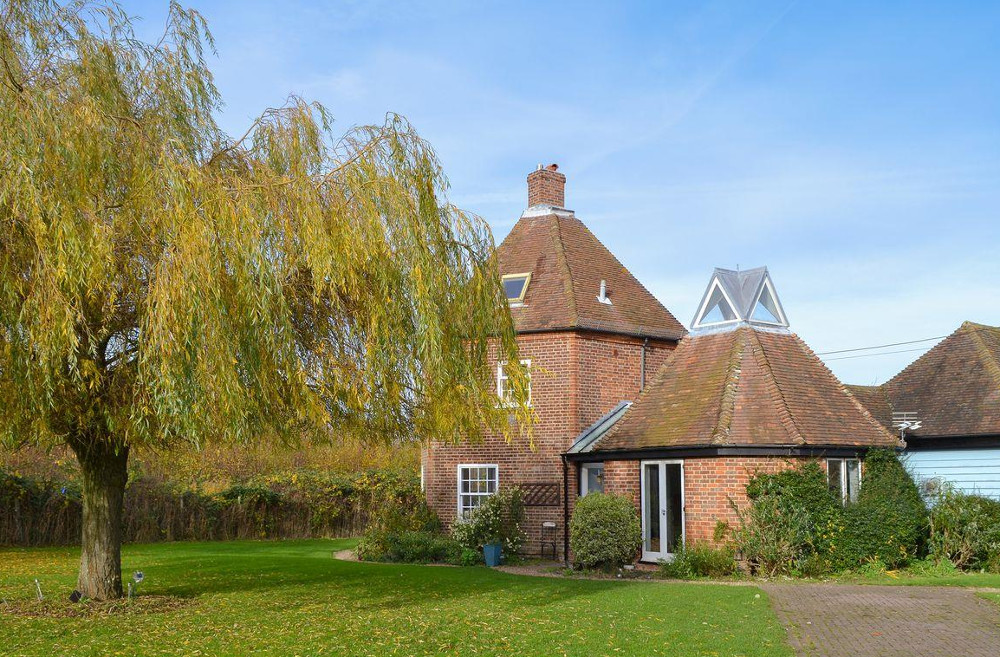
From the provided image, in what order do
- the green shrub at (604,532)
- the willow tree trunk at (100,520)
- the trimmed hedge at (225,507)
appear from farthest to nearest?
the trimmed hedge at (225,507), the green shrub at (604,532), the willow tree trunk at (100,520)

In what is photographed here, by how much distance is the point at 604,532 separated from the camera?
1827cm

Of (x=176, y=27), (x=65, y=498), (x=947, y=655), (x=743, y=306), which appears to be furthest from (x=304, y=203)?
(x=65, y=498)

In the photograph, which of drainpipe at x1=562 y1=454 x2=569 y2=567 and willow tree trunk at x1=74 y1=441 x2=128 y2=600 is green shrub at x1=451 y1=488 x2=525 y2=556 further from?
willow tree trunk at x1=74 y1=441 x2=128 y2=600

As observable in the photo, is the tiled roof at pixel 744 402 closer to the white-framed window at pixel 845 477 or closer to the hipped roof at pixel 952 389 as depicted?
the white-framed window at pixel 845 477

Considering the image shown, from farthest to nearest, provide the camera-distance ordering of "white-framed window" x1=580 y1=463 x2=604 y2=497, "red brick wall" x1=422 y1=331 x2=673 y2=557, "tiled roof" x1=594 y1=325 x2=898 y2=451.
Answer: "red brick wall" x1=422 y1=331 x2=673 y2=557
"white-framed window" x1=580 y1=463 x2=604 y2=497
"tiled roof" x1=594 y1=325 x2=898 y2=451

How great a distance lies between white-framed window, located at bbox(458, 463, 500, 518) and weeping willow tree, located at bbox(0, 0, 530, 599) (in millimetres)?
8932

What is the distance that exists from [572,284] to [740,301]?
3.80 meters

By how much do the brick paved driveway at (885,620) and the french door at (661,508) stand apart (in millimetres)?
3004

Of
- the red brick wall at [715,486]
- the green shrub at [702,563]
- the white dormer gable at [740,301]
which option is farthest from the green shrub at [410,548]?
the white dormer gable at [740,301]

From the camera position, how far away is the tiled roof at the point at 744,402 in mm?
18422

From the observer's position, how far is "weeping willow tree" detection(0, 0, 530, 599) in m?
9.88

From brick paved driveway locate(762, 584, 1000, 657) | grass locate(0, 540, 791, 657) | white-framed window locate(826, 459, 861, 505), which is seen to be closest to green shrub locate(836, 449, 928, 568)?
white-framed window locate(826, 459, 861, 505)

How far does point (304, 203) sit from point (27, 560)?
14354mm

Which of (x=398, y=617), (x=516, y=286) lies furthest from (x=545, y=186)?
(x=398, y=617)
